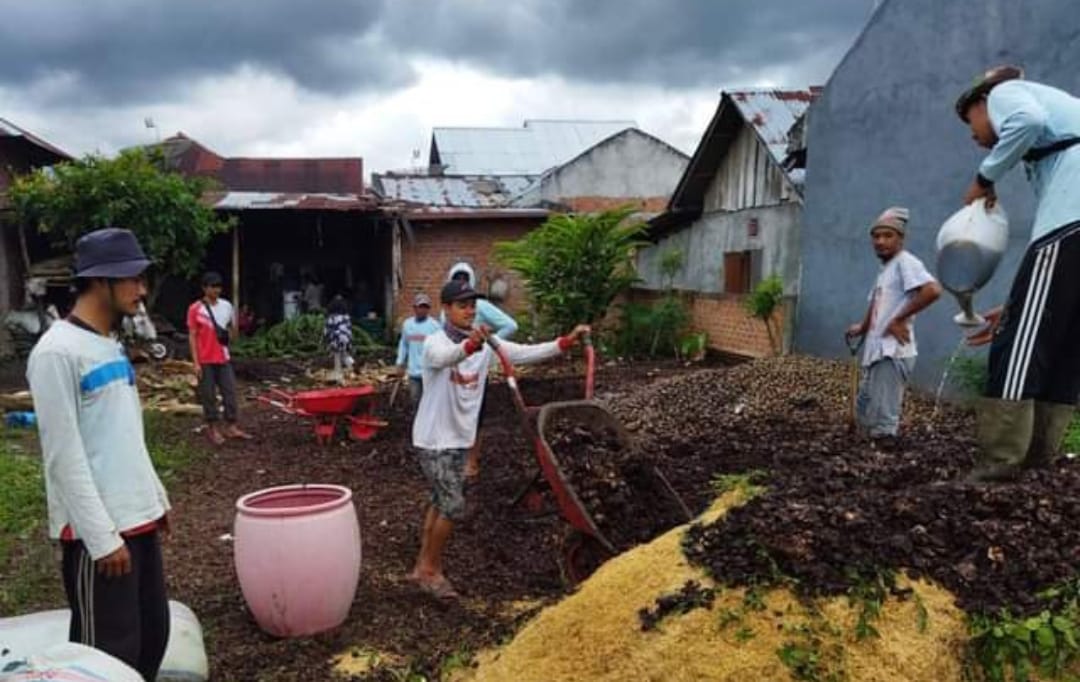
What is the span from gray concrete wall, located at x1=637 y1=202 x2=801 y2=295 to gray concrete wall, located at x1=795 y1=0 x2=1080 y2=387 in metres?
1.00

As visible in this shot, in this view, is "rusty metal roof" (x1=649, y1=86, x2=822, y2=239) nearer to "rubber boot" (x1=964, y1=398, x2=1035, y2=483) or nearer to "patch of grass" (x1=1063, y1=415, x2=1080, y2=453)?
"patch of grass" (x1=1063, y1=415, x2=1080, y2=453)

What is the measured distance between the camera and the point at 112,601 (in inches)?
114

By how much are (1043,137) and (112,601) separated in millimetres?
3885

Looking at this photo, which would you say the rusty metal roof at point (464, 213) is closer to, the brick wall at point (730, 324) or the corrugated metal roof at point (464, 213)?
the corrugated metal roof at point (464, 213)

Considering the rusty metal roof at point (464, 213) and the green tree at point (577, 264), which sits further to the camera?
the rusty metal roof at point (464, 213)

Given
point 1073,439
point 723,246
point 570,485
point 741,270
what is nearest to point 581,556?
point 570,485

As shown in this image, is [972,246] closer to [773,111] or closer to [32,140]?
[773,111]

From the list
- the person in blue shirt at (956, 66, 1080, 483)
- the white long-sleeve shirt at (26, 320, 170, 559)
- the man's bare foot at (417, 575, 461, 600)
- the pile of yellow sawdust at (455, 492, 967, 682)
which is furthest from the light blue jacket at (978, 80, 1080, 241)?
the white long-sleeve shirt at (26, 320, 170, 559)

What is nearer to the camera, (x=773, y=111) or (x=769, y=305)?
(x=769, y=305)

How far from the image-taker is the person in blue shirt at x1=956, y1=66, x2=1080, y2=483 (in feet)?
11.4

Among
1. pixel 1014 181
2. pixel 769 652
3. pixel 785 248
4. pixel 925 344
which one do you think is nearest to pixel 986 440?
pixel 769 652

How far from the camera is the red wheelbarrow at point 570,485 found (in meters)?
4.11

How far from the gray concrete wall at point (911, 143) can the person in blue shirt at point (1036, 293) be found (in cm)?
511

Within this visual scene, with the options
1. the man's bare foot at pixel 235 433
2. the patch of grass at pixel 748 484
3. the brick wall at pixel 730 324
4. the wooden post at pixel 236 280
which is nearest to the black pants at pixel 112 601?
the patch of grass at pixel 748 484
